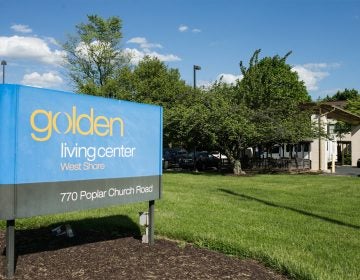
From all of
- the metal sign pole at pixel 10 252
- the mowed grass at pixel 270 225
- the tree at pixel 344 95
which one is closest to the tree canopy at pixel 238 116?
the mowed grass at pixel 270 225

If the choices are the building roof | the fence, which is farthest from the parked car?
the building roof

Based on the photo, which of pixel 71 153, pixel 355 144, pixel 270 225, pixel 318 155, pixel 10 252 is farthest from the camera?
pixel 355 144

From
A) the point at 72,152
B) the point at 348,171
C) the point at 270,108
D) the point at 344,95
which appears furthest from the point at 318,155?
the point at 344,95

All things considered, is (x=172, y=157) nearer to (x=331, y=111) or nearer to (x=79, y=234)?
(x=331, y=111)

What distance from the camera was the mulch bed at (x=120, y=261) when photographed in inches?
213

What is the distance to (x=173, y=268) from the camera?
5.68 meters

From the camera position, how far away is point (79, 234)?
7688 millimetres

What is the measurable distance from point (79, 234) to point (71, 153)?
2.48 metres

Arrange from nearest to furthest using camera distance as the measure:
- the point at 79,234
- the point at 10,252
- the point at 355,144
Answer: the point at 10,252 → the point at 79,234 → the point at 355,144

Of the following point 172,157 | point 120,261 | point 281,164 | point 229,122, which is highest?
point 229,122

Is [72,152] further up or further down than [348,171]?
further up

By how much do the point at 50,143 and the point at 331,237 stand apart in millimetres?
4992

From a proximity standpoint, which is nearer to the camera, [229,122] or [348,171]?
[229,122]

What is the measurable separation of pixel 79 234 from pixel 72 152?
2474 millimetres
